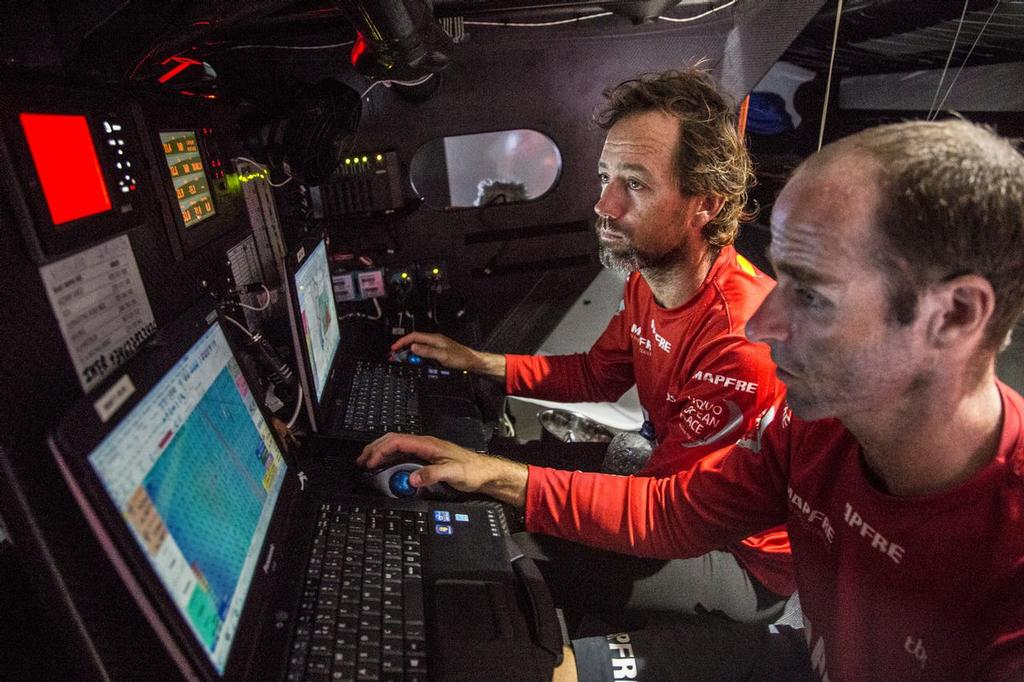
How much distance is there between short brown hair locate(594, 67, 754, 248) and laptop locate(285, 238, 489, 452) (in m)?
0.92

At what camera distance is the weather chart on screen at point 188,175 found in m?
1.10

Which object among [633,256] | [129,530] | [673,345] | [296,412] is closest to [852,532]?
[673,345]

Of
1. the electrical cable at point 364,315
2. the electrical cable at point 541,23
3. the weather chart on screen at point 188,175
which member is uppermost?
the electrical cable at point 541,23

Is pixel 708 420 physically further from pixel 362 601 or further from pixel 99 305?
pixel 99 305

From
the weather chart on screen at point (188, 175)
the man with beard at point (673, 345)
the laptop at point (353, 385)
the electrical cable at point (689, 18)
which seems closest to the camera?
the weather chart on screen at point (188, 175)

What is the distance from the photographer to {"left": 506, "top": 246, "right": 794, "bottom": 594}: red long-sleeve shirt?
1324mm

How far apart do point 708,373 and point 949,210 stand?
715mm

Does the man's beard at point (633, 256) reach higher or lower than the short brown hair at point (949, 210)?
lower

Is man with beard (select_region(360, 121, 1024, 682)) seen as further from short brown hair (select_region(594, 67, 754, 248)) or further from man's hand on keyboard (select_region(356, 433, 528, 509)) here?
short brown hair (select_region(594, 67, 754, 248))

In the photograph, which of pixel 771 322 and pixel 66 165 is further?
pixel 771 322

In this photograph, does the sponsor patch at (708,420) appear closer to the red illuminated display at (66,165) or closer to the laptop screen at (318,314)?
the laptop screen at (318,314)

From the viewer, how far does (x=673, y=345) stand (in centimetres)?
160

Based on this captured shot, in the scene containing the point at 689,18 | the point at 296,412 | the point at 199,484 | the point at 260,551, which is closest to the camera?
the point at 199,484

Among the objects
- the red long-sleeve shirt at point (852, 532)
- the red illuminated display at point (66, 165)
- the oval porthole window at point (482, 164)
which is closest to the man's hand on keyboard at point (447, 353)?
the red long-sleeve shirt at point (852, 532)
